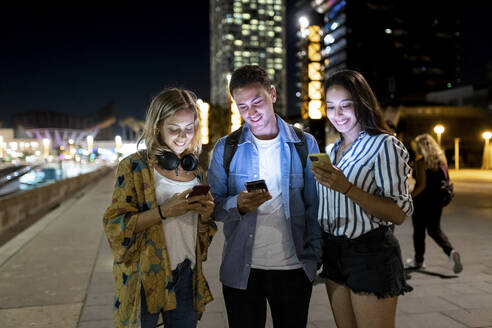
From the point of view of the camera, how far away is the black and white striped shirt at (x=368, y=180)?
215cm

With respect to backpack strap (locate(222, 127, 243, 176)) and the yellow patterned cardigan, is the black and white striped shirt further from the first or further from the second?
the yellow patterned cardigan

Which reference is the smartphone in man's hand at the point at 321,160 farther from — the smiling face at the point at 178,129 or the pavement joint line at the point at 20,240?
the pavement joint line at the point at 20,240

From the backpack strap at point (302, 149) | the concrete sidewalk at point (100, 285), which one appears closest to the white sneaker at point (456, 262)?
the concrete sidewalk at point (100, 285)

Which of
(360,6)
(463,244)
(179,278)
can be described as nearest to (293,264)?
(179,278)

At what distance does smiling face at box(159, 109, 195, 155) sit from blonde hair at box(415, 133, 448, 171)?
4816 millimetres

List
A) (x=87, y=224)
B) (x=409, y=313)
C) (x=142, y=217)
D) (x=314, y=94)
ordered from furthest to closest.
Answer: (x=314, y=94) → (x=87, y=224) → (x=409, y=313) → (x=142, y=217)

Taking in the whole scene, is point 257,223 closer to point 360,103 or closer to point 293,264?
point 293,264

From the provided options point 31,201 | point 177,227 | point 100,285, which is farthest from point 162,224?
point 31,201

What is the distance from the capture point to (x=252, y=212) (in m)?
2.36

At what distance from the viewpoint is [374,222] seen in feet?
7.34

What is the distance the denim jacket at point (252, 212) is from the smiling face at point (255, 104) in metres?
0.11

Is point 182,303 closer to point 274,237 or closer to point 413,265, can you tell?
point 274,237

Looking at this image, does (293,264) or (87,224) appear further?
(87,224)

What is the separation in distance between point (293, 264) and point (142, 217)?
894 mm
